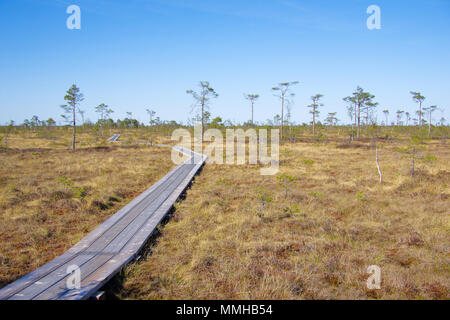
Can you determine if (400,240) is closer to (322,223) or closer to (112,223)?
(322,223)

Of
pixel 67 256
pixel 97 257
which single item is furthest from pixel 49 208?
pixel 97 257

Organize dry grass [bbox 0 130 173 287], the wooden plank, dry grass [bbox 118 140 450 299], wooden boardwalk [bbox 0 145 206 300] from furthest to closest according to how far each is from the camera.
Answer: dry grass [bbox 0 130 173 287] → dry grass [bbox 118 140 450 299] → the wooden plank → wooden boardwalk [bbox 0 145 206 300]

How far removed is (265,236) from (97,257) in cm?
384

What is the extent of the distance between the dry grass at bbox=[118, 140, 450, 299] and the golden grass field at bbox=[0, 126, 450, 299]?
0.08 ft

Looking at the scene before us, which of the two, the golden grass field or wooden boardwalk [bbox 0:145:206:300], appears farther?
the golden grass field

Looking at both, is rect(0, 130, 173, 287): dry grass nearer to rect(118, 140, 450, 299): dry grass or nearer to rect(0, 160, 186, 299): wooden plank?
rect(0, 160, 186, 299): wooden plank

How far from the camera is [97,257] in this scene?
16.8ft

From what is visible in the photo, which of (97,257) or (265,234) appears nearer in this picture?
(97,257)

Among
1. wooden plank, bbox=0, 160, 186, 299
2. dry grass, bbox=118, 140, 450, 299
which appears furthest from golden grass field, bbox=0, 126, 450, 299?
wooden plank, bbox=0, 160, 186, 299

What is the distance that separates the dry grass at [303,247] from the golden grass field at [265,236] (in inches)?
0.9

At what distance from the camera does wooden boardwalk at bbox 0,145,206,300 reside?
12.6ft

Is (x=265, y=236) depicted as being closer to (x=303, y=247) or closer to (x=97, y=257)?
(x=303, y=247)
